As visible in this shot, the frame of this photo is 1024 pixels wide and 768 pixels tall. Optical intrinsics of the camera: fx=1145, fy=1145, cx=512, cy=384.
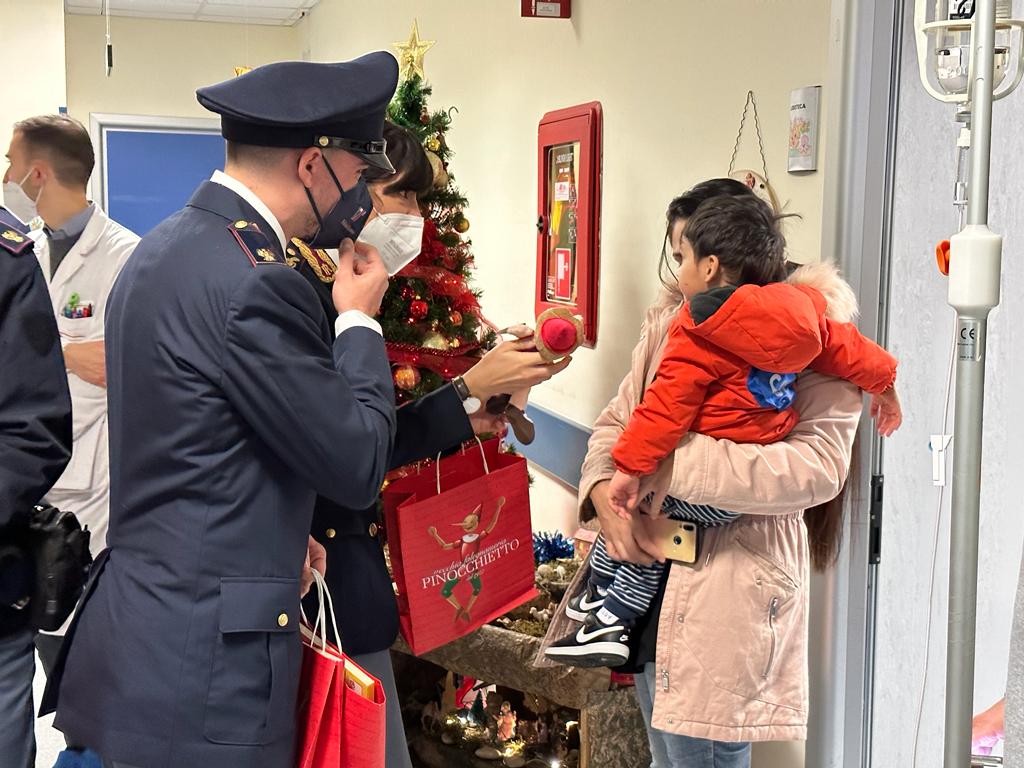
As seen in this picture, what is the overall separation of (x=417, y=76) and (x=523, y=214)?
5.29 ft

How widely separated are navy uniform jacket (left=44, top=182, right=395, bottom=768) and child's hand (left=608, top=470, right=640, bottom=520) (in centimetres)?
76

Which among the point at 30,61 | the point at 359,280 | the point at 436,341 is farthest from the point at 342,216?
the point at 30,61

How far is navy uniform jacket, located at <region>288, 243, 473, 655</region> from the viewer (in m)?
1.91

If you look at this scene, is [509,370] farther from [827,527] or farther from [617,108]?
[617,108]

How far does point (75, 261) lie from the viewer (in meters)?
3.21

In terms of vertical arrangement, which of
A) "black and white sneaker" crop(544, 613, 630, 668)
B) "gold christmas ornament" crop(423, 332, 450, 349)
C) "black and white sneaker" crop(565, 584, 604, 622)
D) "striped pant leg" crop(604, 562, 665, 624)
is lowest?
"black and white sneaker" crop(544, 613, 630, 668)

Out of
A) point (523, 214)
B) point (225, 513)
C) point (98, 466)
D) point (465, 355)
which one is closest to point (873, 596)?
point (465, 355)

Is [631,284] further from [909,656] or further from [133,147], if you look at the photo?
[133,147]

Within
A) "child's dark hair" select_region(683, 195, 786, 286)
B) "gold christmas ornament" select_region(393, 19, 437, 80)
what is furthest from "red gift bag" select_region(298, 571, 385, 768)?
"gold christmas ornament" select_region(393, 19, 437, 80)

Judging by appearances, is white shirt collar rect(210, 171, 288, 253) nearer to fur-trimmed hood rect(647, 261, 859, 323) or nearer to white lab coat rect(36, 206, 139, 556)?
fur-trimmed hood rect(647, 261, 859, 323)

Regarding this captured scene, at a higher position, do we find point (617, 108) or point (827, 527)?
point (617, 108)

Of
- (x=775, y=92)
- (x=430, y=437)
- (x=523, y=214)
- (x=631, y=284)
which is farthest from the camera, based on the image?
(x=523, y=214)

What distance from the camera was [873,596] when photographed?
2.56m

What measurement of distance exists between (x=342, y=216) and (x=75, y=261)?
5.98ft
